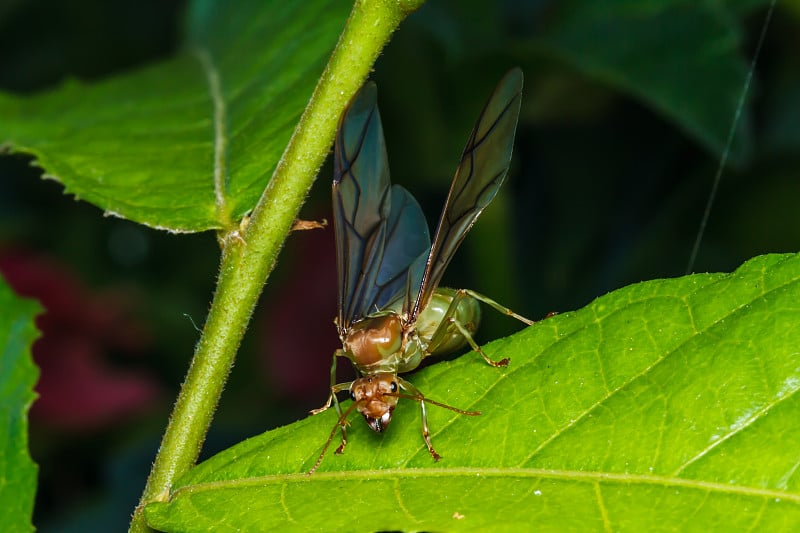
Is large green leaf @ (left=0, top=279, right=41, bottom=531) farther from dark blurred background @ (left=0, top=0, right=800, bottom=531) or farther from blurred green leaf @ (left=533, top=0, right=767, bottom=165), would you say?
blurred green leaf @ (left=533, top=0, right=767, bottom=165)

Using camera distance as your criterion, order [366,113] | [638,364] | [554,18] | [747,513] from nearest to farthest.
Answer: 1. [747,513]
2. [638,364]
3. [366,113]
4. [554,18]

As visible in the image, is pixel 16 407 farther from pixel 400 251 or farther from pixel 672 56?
pixel 672 56

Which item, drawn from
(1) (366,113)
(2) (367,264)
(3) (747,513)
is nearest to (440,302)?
(2) (367,264)

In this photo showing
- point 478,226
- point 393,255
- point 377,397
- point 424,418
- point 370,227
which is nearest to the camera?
point 424,418

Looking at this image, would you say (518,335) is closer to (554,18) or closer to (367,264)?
(367,264)

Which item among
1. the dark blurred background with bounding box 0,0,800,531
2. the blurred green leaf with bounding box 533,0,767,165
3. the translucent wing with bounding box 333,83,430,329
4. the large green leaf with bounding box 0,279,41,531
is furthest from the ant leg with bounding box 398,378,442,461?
the blurred green leaf with bounding box 533,0,767,165

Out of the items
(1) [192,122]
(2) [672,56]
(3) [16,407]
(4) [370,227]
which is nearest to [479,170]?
(4) [370,227]

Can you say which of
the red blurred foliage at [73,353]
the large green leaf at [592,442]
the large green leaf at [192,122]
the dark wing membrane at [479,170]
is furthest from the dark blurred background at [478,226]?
the large green leaf at [592,442]
